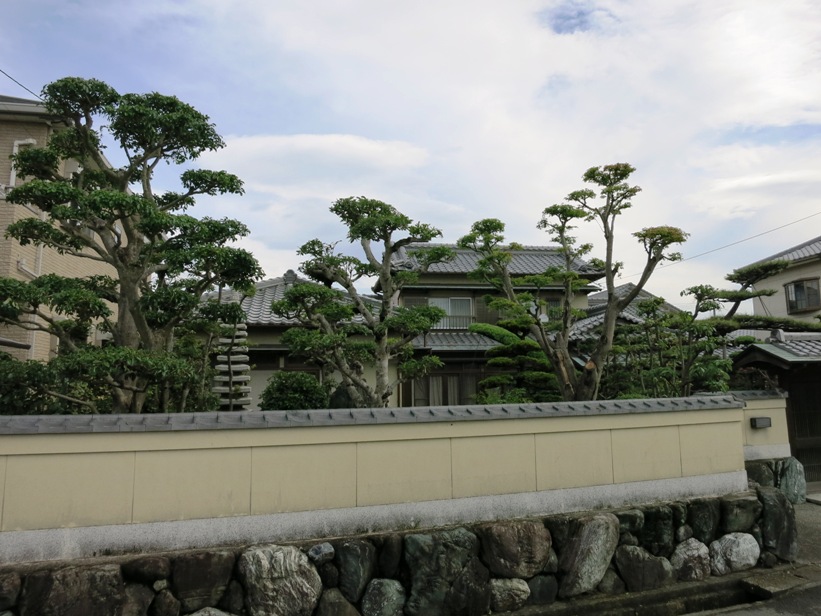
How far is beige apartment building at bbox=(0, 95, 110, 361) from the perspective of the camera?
10.6 m

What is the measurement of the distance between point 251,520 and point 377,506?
1226 millimetres

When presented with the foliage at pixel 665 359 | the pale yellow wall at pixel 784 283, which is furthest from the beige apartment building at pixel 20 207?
the pale yellow wall at pixel 784 283

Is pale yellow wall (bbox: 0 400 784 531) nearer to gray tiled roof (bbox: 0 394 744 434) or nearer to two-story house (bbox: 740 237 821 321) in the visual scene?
gray tiled roof (bbox: 0 394 744 434)

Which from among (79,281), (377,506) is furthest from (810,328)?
(79,281)

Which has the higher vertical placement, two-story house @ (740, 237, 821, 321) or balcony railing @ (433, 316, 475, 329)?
two-story house @ (740, 237, 821, 321)

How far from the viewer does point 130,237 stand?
22.6ft

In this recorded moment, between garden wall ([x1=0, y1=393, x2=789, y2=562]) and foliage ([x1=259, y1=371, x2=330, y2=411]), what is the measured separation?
3.33 metres

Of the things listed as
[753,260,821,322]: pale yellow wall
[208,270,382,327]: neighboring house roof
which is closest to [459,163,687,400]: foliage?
[208,270,382,327]: neighboring house roof

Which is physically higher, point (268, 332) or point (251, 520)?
point (268, 332)

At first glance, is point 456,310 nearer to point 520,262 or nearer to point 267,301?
point 520,262

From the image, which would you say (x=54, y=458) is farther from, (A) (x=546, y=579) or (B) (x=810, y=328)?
(B) (x=810, y=328)

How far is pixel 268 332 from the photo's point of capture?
13.8m

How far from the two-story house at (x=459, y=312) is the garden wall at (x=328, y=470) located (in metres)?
6.70

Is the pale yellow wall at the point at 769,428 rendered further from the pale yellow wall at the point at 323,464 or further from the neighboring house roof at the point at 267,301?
the neighboring house roof at the point at 267,301
